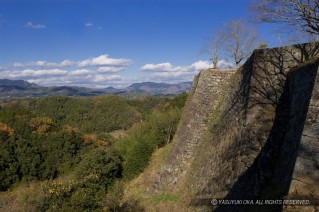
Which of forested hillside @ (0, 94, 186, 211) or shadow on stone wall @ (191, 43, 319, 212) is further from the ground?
Result: shadow on stone wall @ (191, 43, 319, 212)

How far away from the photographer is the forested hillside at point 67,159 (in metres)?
18.9

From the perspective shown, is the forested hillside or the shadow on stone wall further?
the forested hillside

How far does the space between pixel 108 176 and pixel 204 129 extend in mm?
15557

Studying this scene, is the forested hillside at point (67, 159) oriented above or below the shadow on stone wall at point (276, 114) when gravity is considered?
below

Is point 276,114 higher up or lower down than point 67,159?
higher up

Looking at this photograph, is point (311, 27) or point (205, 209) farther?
point (205, 209)

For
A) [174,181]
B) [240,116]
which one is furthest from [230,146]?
[174,181]

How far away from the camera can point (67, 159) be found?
49406 mm

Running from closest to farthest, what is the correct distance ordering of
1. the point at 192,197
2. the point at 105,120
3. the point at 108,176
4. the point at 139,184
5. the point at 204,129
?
the point at 192,197 < the point at 204,129 < the point at 139,184 < the point at 108,176 < the point at 105,120

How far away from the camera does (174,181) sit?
54.8 feet

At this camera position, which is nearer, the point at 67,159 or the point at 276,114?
the point at 276,114

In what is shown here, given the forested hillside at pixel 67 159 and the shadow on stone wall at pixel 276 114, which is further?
the forested hillside at pixel 67 159

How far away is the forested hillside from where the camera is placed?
18938mm

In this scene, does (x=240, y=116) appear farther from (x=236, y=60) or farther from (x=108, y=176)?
(x=108, y=176)
